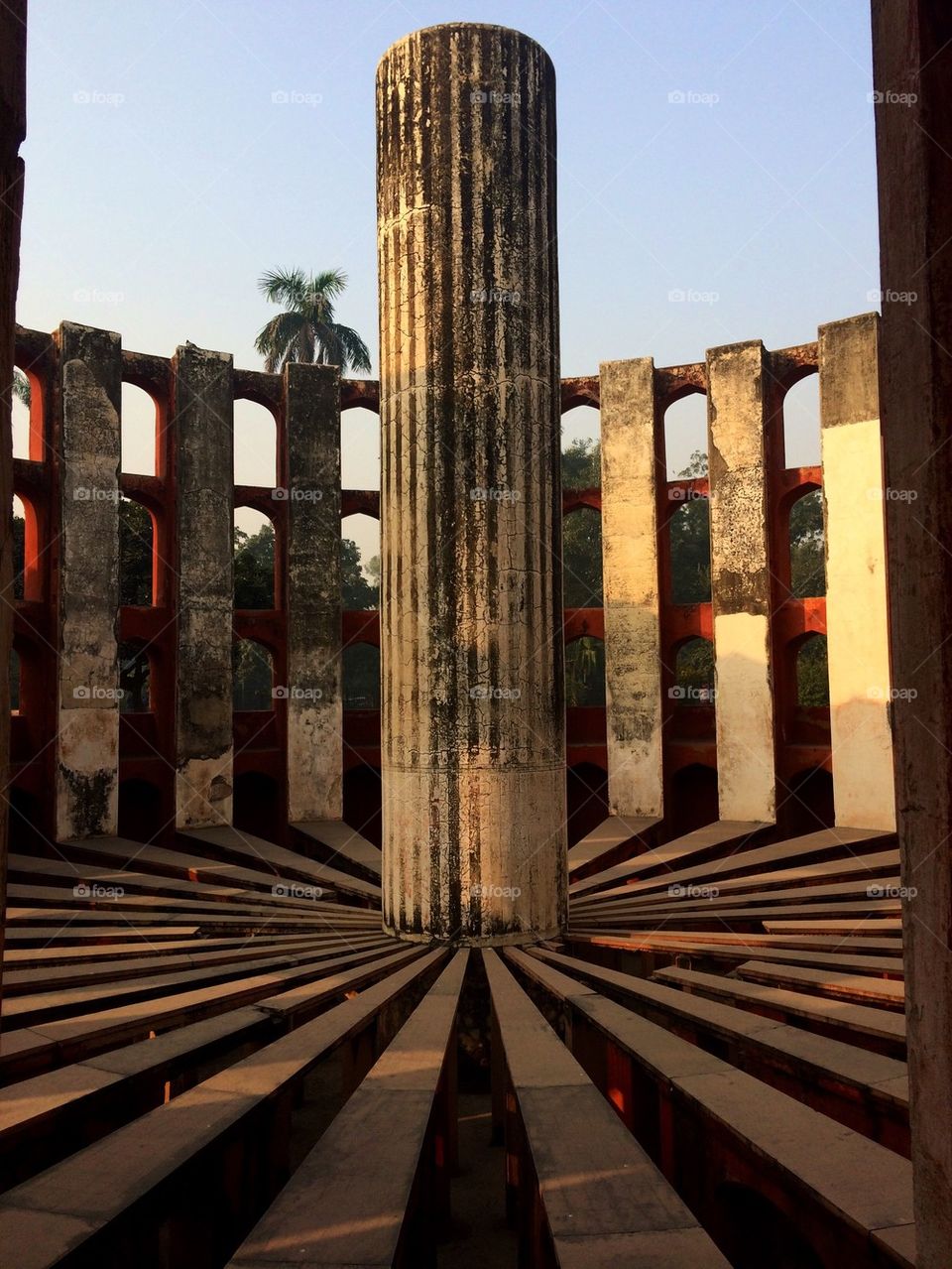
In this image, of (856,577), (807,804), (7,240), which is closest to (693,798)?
(807,804)

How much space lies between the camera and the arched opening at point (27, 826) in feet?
40.6

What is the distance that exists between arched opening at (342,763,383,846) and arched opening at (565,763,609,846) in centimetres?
287

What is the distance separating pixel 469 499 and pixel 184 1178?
4854mm

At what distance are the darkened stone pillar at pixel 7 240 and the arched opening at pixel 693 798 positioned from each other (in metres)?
13.3

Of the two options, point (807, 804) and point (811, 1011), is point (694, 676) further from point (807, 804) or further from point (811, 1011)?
point (811, 1011)

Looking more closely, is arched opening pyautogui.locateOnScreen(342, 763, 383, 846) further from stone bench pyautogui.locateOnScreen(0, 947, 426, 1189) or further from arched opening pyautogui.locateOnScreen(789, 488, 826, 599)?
arched opening pyautogui.locateOnScreen(789, 488, 826, 599)

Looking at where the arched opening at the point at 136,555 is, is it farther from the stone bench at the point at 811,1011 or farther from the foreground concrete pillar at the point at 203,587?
the stone bench at the point at 811,1011

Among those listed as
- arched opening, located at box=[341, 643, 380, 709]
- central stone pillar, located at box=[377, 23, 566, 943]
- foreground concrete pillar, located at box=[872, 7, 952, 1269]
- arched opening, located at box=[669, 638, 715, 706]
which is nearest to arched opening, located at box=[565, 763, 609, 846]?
arched opening, located at box=[669, 638, 715, 706]

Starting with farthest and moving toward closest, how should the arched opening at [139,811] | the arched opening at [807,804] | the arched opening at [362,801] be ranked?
the arched opening at [362,801]
the arched opening at [139,811]
the arched opening at [807,804]

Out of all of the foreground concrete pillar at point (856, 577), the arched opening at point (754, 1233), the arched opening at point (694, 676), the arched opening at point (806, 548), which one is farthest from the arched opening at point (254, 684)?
the arched opening at point (754, 1233)

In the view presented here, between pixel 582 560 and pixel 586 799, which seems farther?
pixel 582 560

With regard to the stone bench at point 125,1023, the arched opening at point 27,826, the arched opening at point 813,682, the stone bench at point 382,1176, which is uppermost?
the arched opening at point 813,682

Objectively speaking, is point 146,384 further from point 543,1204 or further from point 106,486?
point 543,1204

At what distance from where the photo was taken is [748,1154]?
396 cm
